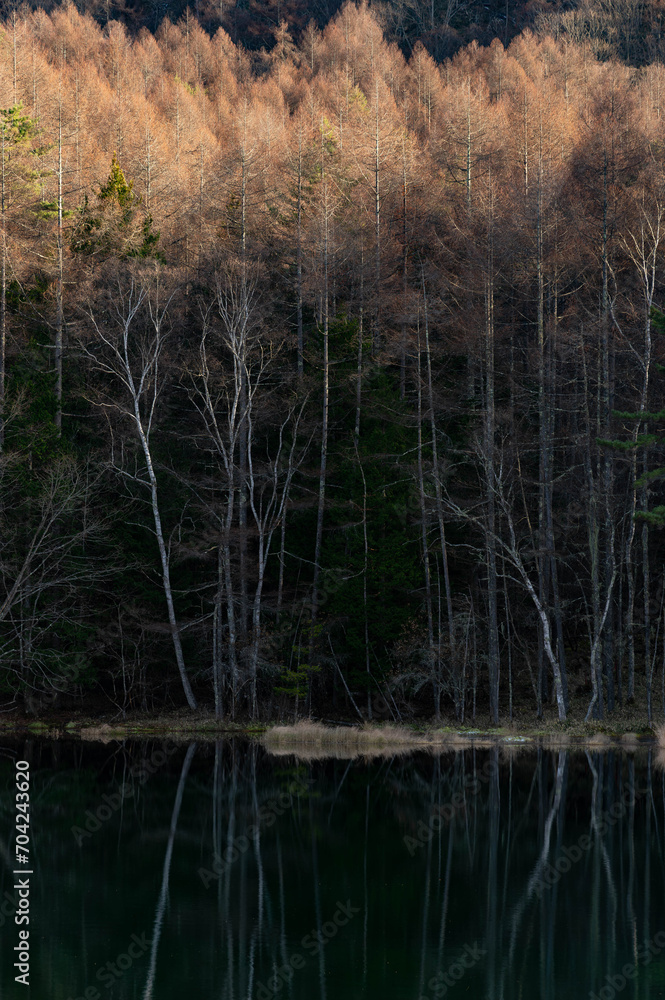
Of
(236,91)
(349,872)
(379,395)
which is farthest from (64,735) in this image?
(236,91)

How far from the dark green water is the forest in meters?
8.48

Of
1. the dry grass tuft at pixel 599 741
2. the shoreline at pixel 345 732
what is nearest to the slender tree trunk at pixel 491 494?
the shoreline at pixel 345 732

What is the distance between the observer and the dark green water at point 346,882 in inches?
380

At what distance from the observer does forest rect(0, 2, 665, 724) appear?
94.2 feet

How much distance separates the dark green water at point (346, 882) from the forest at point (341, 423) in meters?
8.48

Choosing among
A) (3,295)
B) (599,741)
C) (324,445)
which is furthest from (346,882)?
(3,295)

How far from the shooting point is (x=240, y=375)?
30.0 metres

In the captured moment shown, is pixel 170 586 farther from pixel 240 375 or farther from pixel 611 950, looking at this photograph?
pixel 611 950

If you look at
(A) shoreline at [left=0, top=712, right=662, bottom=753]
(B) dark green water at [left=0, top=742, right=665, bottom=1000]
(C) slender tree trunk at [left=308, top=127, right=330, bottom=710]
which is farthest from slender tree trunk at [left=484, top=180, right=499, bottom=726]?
(B) dark green water at [left=0, top=742, right=665, bottom=1000]

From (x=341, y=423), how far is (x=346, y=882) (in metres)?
21.1

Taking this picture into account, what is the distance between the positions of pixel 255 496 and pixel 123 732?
932cm

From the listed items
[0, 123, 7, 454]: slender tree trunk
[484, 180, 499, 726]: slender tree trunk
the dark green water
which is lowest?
the dark green water

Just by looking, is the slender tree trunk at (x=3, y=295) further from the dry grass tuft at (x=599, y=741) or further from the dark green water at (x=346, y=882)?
the dry grass tuft at (x=599, y=741)

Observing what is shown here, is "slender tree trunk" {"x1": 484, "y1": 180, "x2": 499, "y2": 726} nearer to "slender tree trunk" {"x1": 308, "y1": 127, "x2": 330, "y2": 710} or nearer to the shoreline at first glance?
the shoreline
